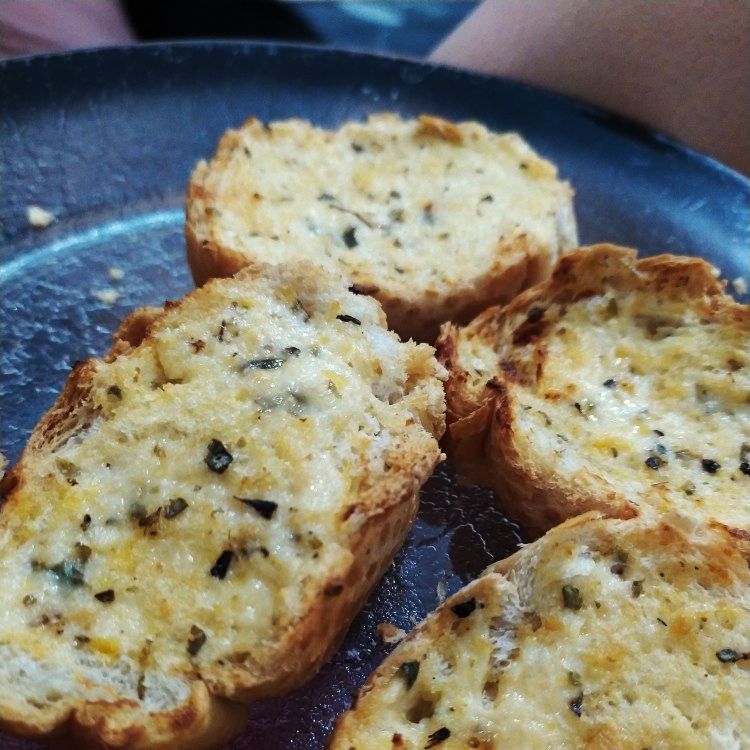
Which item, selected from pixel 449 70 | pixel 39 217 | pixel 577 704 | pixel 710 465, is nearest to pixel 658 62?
pixel 449 70

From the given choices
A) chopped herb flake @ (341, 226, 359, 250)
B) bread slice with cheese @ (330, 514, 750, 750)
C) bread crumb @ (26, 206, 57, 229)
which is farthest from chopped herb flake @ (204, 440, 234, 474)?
bread crumb @ (26, 206, 57, 229)

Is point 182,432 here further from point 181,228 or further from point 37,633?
point 181,228

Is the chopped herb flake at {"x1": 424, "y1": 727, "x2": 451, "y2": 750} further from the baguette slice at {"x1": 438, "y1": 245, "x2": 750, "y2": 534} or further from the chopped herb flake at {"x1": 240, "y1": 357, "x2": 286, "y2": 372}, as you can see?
the chopped herb flake at {"x1": 240, "y1": 357, "x2": 286, "y2": 372}

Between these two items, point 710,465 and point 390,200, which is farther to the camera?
point 390,200

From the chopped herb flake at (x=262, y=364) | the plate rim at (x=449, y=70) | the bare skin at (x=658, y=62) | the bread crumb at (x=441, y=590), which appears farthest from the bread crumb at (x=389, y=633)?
the bare skin at (x=658, y=62)

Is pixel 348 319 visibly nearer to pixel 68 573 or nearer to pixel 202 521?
pixel 202 521

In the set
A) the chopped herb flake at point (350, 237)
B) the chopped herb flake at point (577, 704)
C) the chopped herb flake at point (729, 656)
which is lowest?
the chopped herb flake at point (577, 704)

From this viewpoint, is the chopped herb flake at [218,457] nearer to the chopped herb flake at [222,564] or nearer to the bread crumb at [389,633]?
the chopped herb flake at [222,564]
